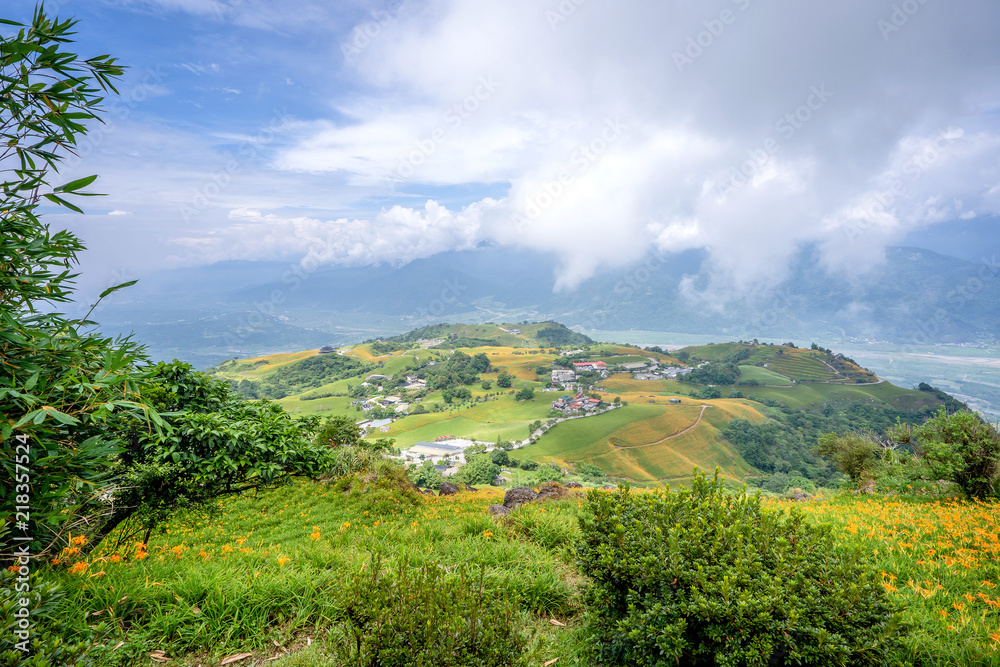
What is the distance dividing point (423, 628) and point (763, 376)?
4827 inches

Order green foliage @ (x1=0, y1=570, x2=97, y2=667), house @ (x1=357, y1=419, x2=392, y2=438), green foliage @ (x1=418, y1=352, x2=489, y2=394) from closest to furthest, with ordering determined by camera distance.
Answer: green foliage @ (x1=0, y1=570, x2=97, y2=667) < house @ (x1=357, y1=419, x2=392, y2=438) < green foliage @ (x1=418, y1=352, x2=489, y2=394)

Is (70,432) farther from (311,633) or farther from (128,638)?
(311,633)

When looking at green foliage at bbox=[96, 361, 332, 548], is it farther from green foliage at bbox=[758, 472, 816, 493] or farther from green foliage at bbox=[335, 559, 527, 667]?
green foliage at bbox=[758, 472, 816, 493]

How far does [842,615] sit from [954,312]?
305m

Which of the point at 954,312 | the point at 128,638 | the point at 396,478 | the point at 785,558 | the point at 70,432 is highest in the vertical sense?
the point at 954,312

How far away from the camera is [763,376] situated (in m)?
102

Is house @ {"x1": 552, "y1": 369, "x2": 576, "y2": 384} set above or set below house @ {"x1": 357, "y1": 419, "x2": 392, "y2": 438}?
above

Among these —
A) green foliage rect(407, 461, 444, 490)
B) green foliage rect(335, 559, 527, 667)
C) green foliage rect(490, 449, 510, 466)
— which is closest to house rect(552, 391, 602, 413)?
green foliage rect(490, 449, 510, 466)

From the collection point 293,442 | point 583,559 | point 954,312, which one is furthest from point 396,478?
point 954,312

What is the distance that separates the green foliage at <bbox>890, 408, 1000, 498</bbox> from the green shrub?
8.23 metres

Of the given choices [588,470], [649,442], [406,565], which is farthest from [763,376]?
[406,565]

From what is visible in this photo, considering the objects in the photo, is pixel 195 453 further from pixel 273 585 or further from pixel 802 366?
pixel 802 366

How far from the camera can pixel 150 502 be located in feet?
13.6

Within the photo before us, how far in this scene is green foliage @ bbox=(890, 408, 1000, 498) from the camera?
7.59 m
